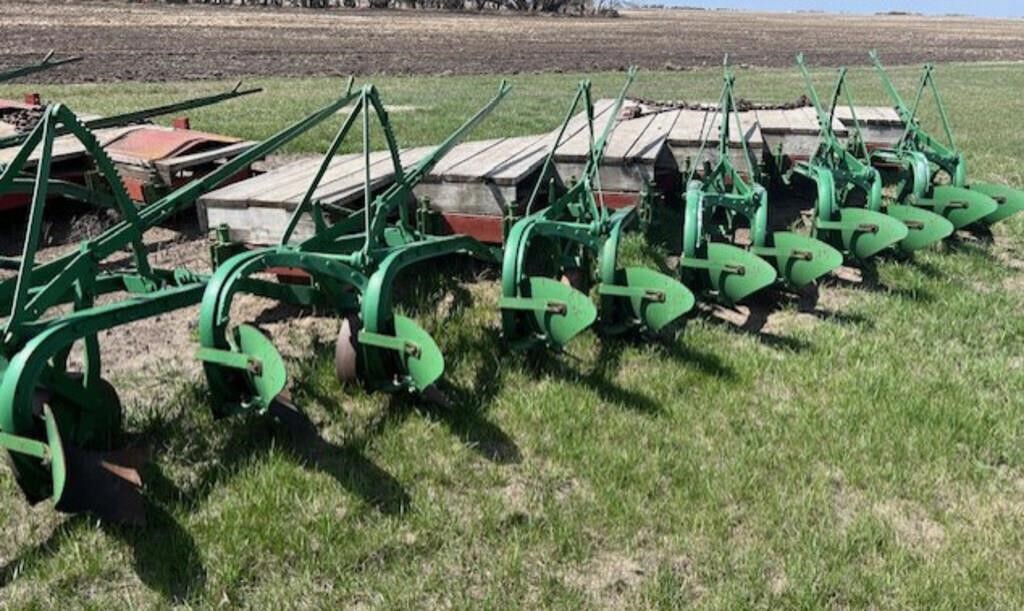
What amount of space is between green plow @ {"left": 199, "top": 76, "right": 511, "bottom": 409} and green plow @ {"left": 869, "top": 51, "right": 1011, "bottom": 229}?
3665mm

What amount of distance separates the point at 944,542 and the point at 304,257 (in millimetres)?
2519

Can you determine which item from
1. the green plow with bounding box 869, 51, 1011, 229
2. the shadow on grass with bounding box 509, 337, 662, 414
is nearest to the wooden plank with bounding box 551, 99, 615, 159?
the shadow on grass with bounding box 509, 337, 662, 414

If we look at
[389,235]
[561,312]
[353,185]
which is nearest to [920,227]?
[561,312]

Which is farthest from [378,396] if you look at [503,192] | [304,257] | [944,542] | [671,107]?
[671,107]

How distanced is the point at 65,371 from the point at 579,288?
2454 millimetres

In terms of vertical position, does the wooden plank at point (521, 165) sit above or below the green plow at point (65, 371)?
above

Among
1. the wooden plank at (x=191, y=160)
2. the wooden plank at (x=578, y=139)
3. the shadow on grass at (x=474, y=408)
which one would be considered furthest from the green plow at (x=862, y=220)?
the wooden plank at (x=191, y=160)

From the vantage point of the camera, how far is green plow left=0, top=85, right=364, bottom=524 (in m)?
2.59

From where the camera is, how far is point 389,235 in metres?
4.61

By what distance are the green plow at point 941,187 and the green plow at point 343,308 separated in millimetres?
3665

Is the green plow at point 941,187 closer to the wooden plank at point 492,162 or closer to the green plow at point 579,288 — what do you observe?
the wooden plank at point 492,162

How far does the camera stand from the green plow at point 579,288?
12.3 ft

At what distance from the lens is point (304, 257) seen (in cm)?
341

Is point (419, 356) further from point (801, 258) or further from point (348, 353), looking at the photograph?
point (801, 258)
